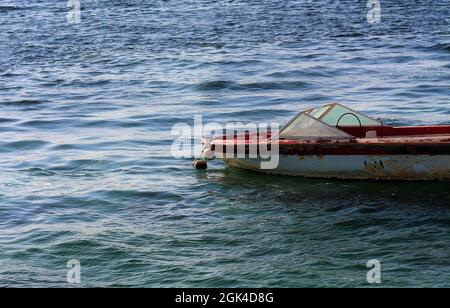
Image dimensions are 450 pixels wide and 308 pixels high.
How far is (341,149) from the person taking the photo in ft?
50.1

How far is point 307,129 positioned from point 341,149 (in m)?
0.75

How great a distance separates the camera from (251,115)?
70.6 ft

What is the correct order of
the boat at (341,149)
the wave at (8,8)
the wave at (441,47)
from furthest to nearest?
the wave at (8,8) < the wave at (441,47) < the boat at (341,149)

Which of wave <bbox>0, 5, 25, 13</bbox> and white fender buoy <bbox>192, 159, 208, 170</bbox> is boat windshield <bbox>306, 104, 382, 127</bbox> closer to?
white fender buoy <bbox>192, 159, 208, 170</bbox>

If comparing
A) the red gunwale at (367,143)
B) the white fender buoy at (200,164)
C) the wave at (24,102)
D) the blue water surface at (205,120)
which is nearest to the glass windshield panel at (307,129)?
the red gunwale at (367,143)

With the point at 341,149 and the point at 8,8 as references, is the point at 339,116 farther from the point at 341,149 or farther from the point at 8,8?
the point at 8,8

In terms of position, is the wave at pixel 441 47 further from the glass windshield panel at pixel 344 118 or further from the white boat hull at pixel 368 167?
the white boat hull at pixel 368 167

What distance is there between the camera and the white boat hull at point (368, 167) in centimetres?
1497

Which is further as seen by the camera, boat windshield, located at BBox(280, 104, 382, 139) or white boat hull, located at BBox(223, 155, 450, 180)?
boat windshield, located at BBox(280, 104, 382, 139)

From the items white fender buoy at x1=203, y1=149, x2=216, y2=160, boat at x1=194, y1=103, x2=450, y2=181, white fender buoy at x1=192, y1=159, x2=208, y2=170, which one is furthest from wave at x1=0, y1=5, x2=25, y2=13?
white fender buoy at x1=203, y1=149, x2=216, y2=160

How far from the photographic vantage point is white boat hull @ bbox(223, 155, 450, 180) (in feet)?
49.1
